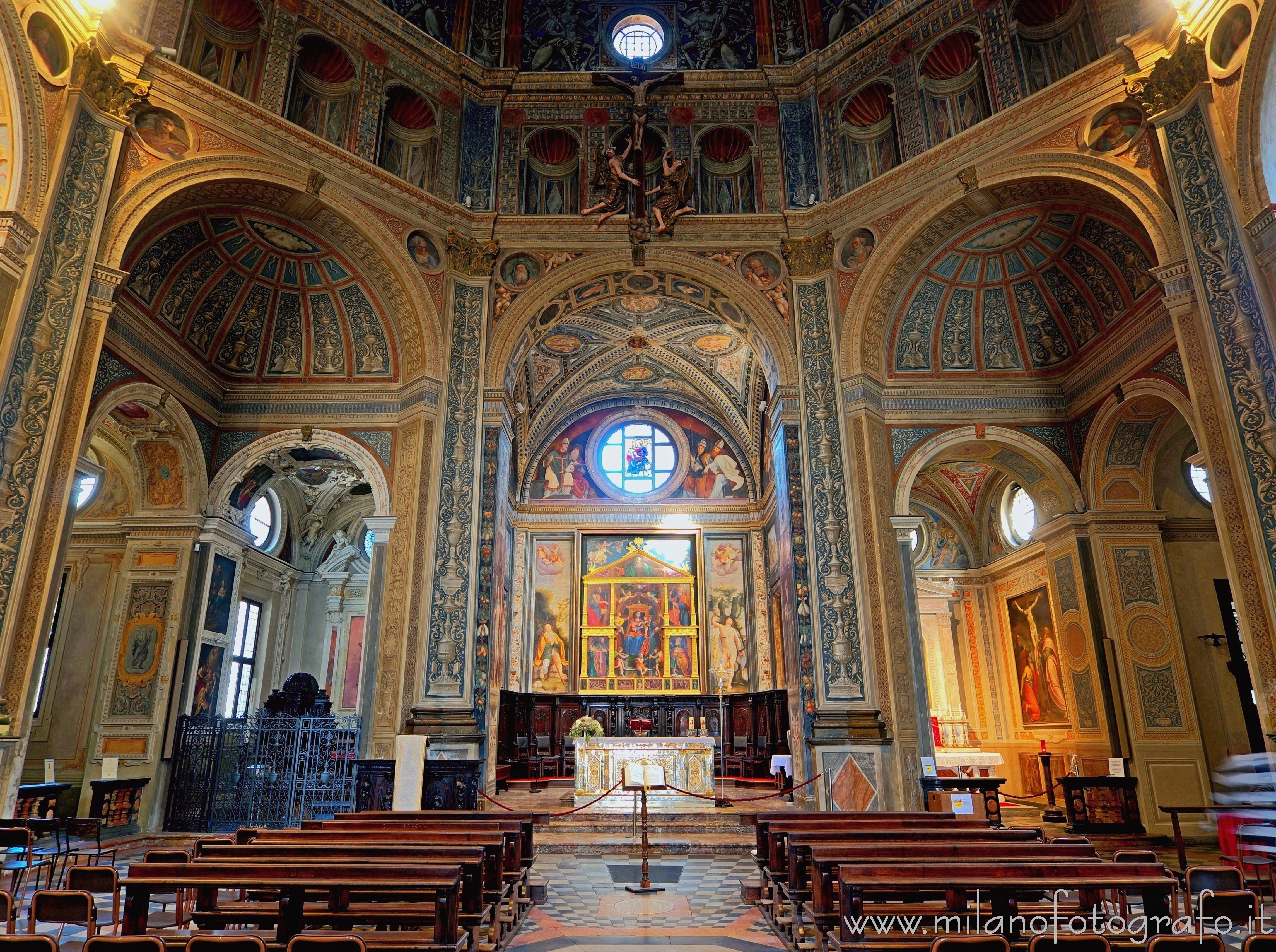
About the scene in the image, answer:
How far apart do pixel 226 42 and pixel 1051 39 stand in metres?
12.7

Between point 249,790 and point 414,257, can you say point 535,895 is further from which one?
point 414,257

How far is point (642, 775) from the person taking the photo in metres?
14.4

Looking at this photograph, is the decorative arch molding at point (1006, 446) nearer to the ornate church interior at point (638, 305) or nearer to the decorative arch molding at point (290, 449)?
the ornate church interior at point (638, 305)

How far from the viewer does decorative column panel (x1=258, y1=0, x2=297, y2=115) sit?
13094mm

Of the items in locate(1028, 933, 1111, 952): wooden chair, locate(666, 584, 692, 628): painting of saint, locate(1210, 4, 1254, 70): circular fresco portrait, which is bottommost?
locate(1028, 933, 1111, 952): wooden chair

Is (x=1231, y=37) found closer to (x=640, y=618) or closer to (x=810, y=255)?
(x=810, y=255)

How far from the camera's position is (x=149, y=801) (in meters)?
13.2

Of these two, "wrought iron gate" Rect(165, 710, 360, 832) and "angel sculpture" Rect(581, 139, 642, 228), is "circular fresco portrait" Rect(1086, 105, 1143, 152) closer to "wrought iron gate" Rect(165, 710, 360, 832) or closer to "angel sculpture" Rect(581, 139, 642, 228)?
"angel sculpture" Rect(581, 139, 642, 228)

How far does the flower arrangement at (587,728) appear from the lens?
16.3 m

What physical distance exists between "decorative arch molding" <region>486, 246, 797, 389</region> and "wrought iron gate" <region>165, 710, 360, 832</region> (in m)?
6.52

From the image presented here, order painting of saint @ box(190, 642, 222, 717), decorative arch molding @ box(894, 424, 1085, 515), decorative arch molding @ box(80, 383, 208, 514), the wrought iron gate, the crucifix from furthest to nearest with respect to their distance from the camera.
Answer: the crucifix → painting of saint @ box(190, 642, 222, 717) → decorative arch molding @ box(894, 424, 1085, 515) → the wrought iron gate → decorative arch molding @ box(80, 383, 208, 514)

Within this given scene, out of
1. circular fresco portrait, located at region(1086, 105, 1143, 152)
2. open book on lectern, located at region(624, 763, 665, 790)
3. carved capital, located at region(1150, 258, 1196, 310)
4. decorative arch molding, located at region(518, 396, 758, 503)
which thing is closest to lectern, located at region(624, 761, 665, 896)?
open book on lectern, located at region(624, 763, 665, 790)

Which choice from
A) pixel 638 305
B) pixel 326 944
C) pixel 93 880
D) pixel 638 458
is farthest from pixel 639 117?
pixel 326 944

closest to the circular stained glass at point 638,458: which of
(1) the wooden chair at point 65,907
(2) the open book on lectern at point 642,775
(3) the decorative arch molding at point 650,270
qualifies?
(3) the decorative arch molding at point 650,270
